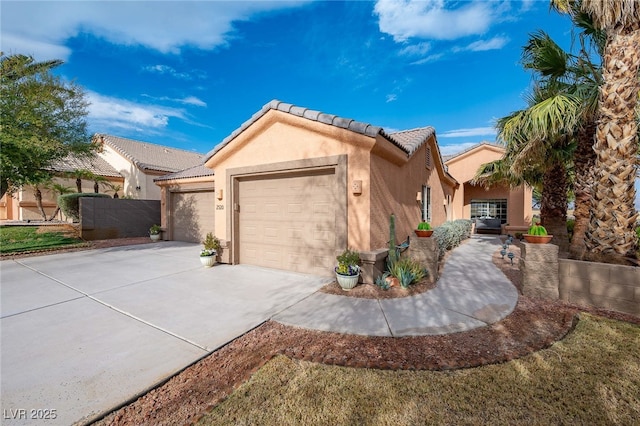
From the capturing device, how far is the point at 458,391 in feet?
8.74

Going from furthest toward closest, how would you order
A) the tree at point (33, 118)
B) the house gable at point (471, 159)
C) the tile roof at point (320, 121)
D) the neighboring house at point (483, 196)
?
the house gable at point (471, 159)
the neighboring house at point (483, 196)
the tree at point (33, 118)
the tile roof at point (320, 121)

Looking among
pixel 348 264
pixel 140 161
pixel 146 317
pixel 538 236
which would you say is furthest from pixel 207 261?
pixel 140 161

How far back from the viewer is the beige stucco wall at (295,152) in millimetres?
6316

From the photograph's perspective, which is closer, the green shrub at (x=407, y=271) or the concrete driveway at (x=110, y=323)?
the concrete driveway at (x=110, y=323)

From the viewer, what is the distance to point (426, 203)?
1211 centimetres

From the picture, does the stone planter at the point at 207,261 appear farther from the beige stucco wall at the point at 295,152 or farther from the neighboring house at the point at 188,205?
the neighboring house at the point at 188,205

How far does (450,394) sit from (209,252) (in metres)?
7.43

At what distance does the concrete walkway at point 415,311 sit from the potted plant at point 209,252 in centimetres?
421

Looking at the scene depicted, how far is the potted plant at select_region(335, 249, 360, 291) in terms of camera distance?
19.1 ft

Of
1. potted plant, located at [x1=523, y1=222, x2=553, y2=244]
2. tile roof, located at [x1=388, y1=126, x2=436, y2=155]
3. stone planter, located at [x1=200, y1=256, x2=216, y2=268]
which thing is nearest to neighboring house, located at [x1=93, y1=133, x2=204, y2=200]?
stone planter, located at [x1=200, y1=256, x2=216, y2=268]

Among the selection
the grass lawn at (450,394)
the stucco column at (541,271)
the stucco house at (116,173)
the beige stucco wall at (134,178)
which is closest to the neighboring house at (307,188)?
the stucco column at (541,271)

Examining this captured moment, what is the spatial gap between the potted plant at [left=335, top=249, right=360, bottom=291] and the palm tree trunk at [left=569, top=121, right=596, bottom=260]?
6330mm

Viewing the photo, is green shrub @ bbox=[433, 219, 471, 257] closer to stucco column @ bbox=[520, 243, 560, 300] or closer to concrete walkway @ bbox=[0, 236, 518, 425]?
concrete walkway @ bbox=[0, 236, 518, 425]

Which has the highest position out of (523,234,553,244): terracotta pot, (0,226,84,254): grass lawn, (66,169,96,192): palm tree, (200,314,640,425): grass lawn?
(66,169,96,192): palm tree
